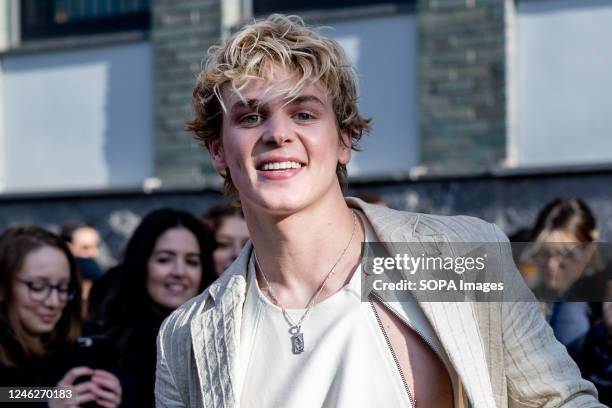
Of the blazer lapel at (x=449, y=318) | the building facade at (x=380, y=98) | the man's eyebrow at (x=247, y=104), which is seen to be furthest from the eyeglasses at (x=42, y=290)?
the building facade at (x=380, y=98)

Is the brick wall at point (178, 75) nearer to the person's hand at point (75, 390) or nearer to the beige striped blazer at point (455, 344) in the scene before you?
the person's hand at point (75, 390)

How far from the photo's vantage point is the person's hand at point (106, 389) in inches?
168

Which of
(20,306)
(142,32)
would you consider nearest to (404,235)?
(20,306)

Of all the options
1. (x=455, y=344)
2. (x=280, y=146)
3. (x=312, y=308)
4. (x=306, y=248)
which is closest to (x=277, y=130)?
(x=280, y=146)

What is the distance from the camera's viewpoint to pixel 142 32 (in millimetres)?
9836

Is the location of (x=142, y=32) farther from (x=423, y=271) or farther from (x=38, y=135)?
(x=423, y=271)

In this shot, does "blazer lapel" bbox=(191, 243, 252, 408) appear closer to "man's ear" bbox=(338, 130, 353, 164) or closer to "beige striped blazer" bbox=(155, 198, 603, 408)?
"beige striped blazer" bbox=(155, 198, 603, 408)

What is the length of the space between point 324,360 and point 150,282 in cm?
269

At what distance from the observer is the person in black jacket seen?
494 cm

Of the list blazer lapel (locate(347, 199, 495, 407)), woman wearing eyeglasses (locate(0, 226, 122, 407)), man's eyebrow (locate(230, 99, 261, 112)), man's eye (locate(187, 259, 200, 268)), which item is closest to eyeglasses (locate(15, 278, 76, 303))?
woman wearing eyeglasses (locate(0, 226, 122, 407))

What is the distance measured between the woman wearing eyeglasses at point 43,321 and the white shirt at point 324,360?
1.65m

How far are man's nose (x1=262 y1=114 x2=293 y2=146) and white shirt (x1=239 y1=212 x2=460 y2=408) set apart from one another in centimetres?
34

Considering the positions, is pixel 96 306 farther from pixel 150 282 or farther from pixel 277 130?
pixel 277 130

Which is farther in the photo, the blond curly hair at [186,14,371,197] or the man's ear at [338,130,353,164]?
the man's ear at [338,130,353,164]
